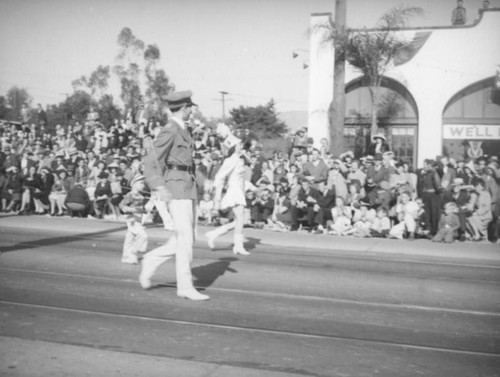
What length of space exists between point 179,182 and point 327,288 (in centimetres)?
250

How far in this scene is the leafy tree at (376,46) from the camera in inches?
920

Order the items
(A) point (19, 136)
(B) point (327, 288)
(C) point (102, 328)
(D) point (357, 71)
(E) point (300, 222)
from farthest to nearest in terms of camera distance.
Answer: (A) point (19, 136) → (D) point (357, 71) → (E) point (300, 222) → (B) point (327, 288) → (C) point (102, 328)

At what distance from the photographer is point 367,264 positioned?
35.3ft

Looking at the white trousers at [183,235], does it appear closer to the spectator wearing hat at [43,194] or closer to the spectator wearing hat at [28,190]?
the spectator wearing hat at [43,194]

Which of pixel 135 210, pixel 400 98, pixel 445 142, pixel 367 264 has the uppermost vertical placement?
pixel 400 98

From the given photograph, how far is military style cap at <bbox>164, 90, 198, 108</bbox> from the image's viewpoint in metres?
7.44

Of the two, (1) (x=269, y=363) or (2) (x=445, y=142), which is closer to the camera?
(1) (x=269, y=363)

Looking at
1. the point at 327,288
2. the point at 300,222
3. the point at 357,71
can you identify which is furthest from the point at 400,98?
the point at 327,288

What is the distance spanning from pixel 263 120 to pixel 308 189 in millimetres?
41451

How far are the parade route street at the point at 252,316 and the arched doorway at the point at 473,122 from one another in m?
13.9

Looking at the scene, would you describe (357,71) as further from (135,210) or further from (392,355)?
(392,355)

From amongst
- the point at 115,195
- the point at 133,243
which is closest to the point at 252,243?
the point at 133,243

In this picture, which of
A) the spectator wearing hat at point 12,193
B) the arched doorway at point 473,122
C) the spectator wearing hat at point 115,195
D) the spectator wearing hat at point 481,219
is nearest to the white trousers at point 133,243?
the spectator wearing hat at point 481,219

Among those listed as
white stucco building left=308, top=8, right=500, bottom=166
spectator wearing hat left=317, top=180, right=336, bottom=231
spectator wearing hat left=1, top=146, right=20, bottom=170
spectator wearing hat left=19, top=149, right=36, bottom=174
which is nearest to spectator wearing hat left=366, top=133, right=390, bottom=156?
spectator wearing hat left=317, top=180, right=336, bottom=231
